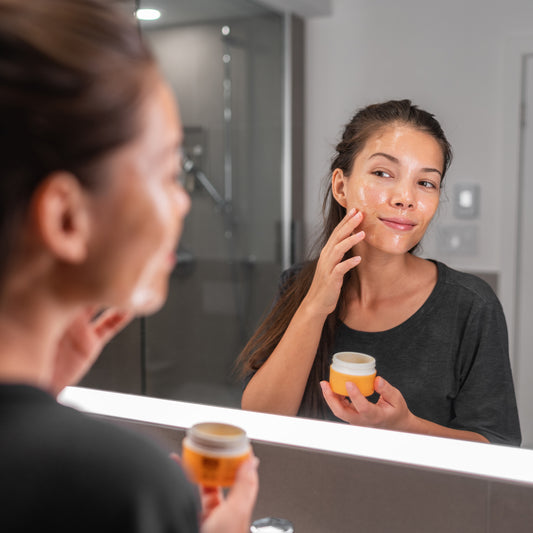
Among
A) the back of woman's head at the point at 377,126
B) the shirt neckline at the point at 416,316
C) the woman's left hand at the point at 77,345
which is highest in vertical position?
the back of woman's head at the point at 377,126

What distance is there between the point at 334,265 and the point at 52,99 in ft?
1.85

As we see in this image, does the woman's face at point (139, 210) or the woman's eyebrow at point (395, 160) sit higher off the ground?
the woman's eyebrow at point (395, 160)

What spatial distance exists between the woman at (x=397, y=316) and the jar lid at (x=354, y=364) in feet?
0.21

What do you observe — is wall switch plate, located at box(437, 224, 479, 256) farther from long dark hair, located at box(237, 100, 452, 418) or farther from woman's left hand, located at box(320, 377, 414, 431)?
woman's left hand, located at box(320, 377, 414, 431)

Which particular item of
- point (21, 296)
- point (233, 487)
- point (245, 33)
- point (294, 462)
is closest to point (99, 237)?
point (21, 296)

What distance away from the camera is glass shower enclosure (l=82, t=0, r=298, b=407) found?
4.77 ft

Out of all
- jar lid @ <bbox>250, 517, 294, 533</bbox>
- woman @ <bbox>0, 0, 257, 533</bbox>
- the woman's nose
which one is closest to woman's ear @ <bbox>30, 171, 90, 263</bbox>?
woman @ <bbox>0, 0, 257, 533</bbox>

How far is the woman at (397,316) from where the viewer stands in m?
0.72

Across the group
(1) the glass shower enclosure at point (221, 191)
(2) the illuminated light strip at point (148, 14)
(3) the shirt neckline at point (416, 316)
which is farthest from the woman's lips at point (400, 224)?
(2) the illuminated light strip at point (148, 14)

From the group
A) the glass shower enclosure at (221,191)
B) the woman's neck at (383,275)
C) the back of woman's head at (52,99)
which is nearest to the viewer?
the back of woman's head at (52,99)

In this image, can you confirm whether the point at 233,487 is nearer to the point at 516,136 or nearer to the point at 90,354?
the point at 90,354

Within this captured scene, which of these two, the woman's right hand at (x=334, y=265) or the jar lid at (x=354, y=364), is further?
the woman's right hand at (x=334, y=265)

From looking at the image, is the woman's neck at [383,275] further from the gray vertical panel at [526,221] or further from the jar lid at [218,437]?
the gray vertical panel at [526,221]

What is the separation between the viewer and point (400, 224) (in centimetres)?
73
